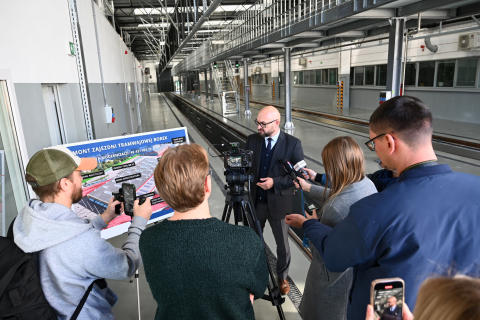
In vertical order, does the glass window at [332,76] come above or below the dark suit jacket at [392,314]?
above

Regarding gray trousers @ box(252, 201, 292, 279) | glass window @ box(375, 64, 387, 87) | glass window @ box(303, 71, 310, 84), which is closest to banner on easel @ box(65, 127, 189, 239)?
gray trousers @ box(252, 201, 292, 279)

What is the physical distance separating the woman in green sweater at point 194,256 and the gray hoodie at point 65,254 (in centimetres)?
37

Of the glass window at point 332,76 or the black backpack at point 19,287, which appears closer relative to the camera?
the black backpack at point 19,287

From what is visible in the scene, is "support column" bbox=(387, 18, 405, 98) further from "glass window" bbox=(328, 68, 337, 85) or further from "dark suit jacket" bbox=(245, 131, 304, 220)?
"glass window" bbox=(328, 68, 337, 85)

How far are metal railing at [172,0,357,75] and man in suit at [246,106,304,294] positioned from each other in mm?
4191

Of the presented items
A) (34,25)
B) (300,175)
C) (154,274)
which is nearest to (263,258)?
(154,274)

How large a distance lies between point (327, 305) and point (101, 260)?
1274 millimetres

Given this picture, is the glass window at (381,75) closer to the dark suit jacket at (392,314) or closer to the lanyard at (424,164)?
the lanyard at (424,164)

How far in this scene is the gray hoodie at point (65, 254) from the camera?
1.41 metres

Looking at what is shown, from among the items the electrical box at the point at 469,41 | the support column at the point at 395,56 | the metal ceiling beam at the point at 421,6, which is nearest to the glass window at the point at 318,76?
the electrical box at the point at 469,41

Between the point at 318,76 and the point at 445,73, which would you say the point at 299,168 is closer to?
the point at 445,73

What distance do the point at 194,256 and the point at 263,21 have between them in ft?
40.2

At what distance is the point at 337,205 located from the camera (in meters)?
1.80

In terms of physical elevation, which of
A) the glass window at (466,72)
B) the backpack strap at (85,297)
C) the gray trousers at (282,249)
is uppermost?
the glass window at (466,72)
